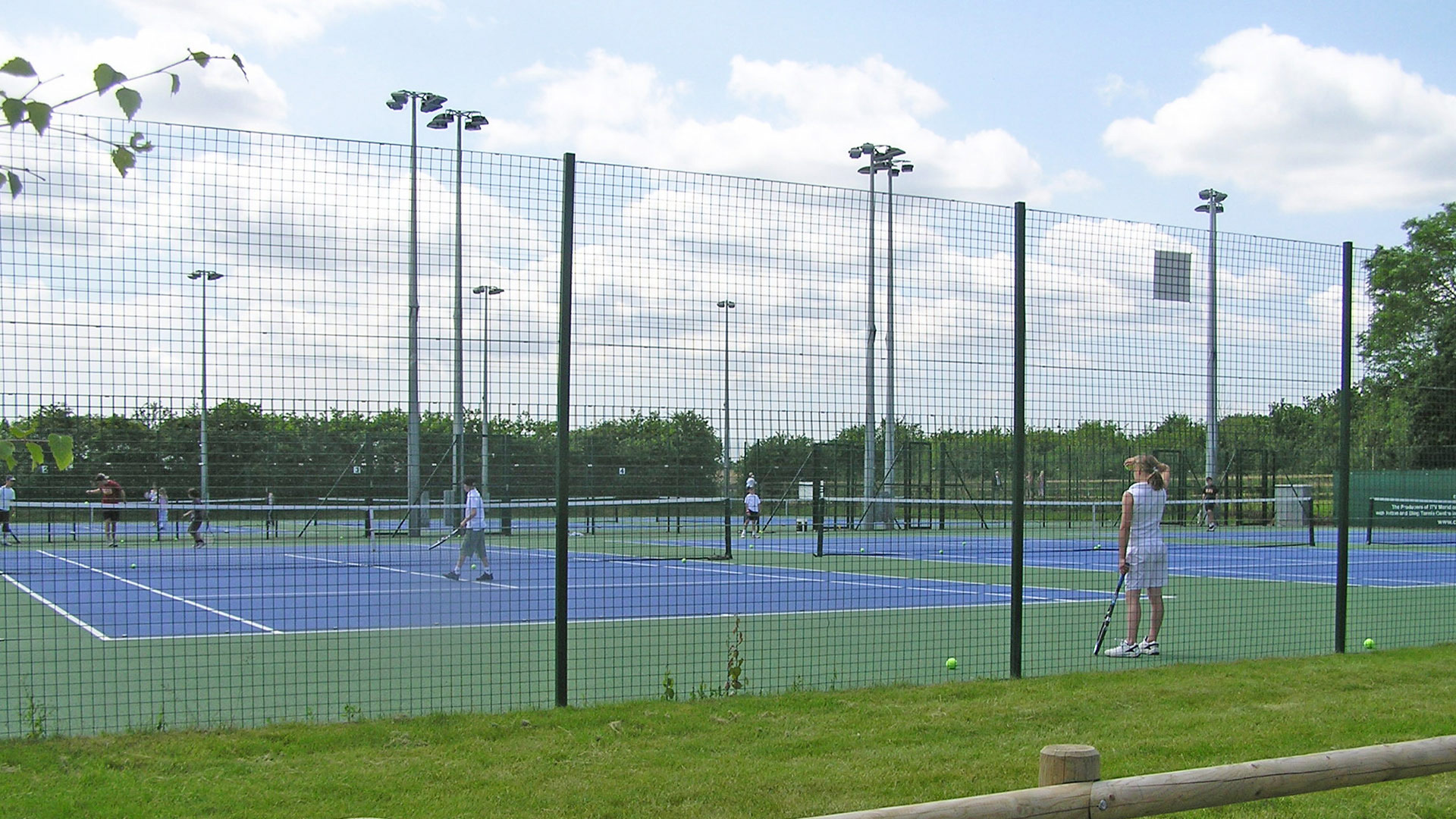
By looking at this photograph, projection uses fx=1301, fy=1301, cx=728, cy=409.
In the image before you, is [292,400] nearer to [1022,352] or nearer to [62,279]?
[62,279]

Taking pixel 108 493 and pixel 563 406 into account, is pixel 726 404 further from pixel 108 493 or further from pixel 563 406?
pixel 108 493

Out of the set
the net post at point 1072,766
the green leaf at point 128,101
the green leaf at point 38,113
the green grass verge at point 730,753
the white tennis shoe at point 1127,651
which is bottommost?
the white tennis shoe at point 1127,651

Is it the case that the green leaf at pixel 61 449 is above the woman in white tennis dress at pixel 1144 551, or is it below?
above

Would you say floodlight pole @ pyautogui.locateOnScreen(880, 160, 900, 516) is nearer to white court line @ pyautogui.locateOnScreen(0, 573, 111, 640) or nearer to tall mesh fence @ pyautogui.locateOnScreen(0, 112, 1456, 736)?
tall mesh fence @ pyautogui.locateOnScreen(0, 112, 1456, 736)

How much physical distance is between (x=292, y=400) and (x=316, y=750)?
1749 mm

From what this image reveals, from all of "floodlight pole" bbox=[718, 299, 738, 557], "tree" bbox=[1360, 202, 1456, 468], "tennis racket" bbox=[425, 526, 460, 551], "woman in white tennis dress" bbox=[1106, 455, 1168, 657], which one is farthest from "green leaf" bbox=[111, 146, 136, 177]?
"tree" bbox=[1360, 202, 1456, 468]

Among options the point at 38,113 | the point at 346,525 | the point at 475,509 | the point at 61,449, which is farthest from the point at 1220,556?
the point at 38,113

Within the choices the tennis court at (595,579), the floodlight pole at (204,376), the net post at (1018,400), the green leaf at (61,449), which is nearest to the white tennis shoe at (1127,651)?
the net post at (1018,400)

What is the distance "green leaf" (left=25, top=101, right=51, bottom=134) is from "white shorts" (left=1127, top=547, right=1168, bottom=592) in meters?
8.69

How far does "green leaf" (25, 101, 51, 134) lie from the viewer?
273cm

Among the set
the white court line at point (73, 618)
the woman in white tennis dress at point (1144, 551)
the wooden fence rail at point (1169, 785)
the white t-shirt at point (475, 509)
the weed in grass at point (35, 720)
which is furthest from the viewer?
the white t-shirt at point (475, 509)

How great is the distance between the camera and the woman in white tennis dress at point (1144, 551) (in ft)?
32.6

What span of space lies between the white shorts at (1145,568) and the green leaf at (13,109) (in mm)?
8748

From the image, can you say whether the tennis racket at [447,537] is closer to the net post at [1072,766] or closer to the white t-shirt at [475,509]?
the white t-shirt at [475,509]
